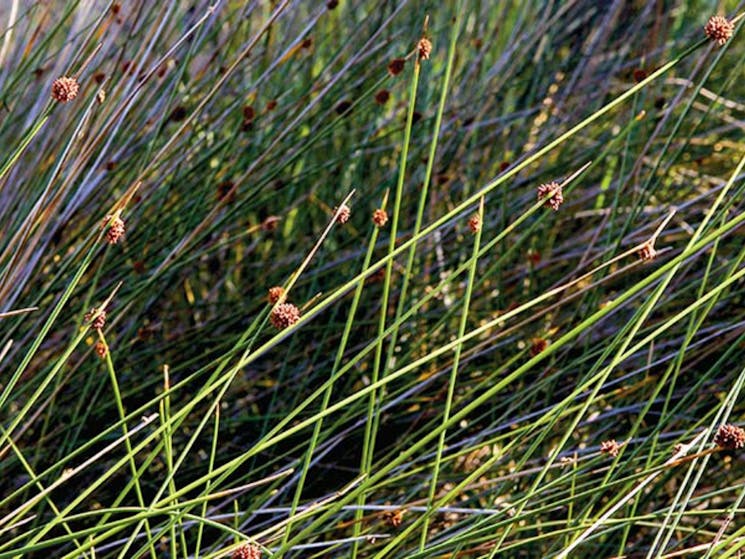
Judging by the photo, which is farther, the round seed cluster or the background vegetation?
the background vegetation

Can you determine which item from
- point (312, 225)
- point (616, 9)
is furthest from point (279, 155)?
point (616, 9)

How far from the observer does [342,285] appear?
4.27 ft

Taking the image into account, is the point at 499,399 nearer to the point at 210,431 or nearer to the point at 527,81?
the point at 210,431

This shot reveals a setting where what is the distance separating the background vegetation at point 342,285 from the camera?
1217 millimetres

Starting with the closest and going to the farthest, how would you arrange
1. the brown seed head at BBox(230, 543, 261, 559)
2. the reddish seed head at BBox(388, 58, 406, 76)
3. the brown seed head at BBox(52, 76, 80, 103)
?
the brown seed head at BBox(230, 543, 261, 559) → the brown seed head at BBox(52, 76, 80, 103) → the reddish seed head at BBox(388, 58, 406, 76)

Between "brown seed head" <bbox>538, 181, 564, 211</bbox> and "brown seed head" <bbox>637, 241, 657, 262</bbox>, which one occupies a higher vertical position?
"brown seed head" <bbox>538, 181, 564, 211</bbox>

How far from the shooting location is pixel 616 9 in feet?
7.43

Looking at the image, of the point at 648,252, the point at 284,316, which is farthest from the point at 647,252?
the point at 284,316

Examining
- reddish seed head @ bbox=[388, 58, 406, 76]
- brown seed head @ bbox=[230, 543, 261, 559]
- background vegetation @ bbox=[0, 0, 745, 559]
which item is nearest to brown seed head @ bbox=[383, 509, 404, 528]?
background vegetation @ bbox=[0, 0, 745, 559]

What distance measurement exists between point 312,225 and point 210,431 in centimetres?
51

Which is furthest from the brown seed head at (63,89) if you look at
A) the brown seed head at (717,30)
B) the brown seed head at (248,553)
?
the brown seed head at (717,30)

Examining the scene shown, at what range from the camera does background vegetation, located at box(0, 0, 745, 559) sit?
3.99ft

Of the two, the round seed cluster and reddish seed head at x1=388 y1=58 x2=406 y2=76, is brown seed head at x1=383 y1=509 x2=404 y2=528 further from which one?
reddish seed head at x1=388 y1=58 x2=406 y2=76

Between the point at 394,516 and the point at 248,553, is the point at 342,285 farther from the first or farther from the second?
the point at 248,553
